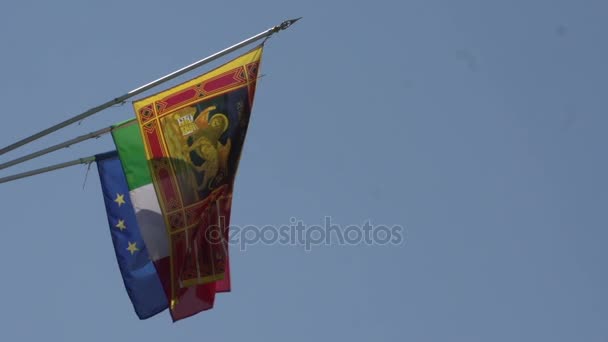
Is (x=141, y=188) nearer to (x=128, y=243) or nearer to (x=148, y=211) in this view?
(x=148, y=211)

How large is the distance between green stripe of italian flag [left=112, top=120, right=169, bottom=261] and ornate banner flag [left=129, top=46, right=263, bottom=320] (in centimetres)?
12

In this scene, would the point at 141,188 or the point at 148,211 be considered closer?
the point at 141,188

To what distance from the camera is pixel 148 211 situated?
3791 cm

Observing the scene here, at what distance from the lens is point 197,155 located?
37.7 meters

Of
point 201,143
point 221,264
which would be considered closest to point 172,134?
point 201,143

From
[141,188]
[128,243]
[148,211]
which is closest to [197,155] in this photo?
[141,188]

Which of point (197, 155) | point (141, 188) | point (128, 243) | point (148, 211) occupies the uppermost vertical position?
point (197, 155)

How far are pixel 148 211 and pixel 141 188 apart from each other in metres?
0.63

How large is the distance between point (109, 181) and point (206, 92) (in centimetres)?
316

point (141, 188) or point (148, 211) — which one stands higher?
point (141, 188)

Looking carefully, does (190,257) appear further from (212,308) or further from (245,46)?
(245,46)

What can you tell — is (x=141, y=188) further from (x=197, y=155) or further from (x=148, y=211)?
(x=197, y=155)

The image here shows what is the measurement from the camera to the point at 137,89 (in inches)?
1406

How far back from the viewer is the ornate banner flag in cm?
3738
